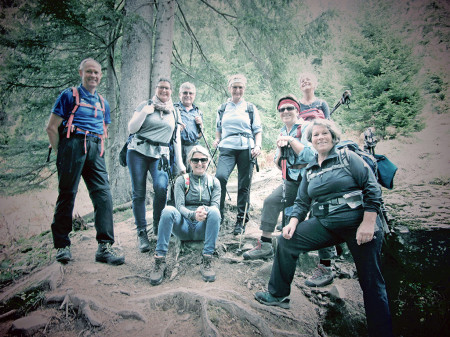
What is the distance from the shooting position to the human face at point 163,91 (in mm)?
3719

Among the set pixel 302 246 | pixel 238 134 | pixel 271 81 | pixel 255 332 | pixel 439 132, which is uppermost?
pixel 271 81

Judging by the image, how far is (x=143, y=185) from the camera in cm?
362

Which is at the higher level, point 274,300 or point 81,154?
point 81,154

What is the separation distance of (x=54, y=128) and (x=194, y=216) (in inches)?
86.1

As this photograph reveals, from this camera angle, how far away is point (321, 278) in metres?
3.13

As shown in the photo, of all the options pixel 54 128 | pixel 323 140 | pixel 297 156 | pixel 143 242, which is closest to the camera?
pixel 323 140

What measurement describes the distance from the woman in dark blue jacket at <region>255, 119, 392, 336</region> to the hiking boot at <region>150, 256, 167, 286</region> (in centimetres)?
129

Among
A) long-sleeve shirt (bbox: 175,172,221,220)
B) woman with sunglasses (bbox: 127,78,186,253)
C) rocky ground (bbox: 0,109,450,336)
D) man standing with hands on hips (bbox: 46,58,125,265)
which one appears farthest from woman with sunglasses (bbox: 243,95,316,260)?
man standing with hands on hips (bbox: 46,58,125,265)

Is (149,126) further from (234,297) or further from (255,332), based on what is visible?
(255,332)

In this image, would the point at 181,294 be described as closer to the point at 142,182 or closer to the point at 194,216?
the point at 194,216

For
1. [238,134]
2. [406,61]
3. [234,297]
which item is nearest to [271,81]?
[238,134]

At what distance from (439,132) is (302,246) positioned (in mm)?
12048

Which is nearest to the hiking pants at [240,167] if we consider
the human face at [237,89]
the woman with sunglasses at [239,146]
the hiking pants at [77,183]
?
the woman with sunglasses at [239,146]

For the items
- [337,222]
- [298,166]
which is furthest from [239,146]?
[337,222]
